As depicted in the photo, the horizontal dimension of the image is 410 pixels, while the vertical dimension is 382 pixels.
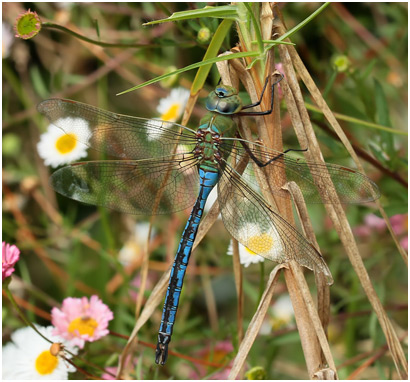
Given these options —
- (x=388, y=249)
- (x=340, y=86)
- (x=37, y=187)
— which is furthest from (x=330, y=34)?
(x=37, y=187)

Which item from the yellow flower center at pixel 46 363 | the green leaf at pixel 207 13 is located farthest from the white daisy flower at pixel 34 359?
the green leaf at pixel 207 13

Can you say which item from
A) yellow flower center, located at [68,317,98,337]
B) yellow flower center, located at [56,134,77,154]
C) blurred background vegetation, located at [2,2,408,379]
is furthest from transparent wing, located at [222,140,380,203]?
yellow flower center, located at [56,134,77,154]

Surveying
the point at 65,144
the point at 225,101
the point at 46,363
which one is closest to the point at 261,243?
the point at 225,101

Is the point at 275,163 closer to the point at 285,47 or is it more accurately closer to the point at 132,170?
the point at 285,47

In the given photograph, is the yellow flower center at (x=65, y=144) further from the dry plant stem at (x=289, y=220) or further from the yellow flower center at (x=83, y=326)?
the dry plant stem at (x=289, y=220)

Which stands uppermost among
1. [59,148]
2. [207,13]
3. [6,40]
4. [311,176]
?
[6,40]

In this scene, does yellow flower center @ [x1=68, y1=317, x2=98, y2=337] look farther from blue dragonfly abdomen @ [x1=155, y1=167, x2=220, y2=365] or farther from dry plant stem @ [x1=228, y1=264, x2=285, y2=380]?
dry plant stem @ [x1=228, y1=264, x2=285, y2=380]

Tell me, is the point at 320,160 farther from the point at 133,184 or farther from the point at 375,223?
the point at 375,223
